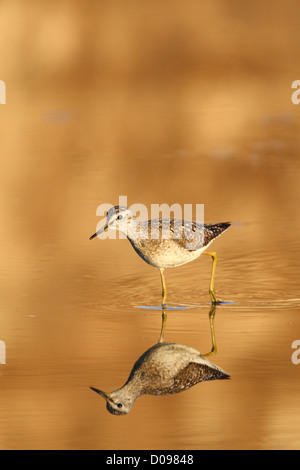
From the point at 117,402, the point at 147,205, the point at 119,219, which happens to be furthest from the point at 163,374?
the point at 147,205

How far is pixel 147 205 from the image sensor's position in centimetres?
1312

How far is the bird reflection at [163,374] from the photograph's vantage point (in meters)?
7.32

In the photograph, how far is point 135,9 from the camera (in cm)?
1994

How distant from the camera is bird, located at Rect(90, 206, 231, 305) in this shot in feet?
32.7

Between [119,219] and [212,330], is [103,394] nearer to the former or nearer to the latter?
[212,330]

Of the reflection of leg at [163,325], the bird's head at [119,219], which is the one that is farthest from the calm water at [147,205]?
the bird's head at [119,219]

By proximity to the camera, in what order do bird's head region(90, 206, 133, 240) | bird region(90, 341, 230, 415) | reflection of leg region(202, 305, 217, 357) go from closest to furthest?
bird region(90, 341, 230, 415) → reflection of leg region(202, 305, 217, 357) → bird's head region(90, 206, 133, 240)

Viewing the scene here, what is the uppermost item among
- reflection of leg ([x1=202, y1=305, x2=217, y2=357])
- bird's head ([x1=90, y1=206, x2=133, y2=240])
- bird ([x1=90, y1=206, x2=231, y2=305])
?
bird's head ([x1=90, y1=206, x2=133, y2=240])

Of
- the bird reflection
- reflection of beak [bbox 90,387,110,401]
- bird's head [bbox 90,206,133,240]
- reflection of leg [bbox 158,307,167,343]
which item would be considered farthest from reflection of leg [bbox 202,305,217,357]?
bird's head [bbox 90,206,133,240]

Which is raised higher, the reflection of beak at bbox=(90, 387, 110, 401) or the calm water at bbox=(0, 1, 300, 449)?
the calm water at bbox=(0, 1, 300, 449)

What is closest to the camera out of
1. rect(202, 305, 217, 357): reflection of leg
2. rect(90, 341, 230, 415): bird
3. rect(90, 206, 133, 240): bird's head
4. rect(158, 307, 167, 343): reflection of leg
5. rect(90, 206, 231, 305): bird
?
rect(90, 341, 230, 415): bird

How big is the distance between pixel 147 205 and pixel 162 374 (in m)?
5.53

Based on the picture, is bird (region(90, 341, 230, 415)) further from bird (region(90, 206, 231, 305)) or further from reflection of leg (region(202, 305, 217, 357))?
bird (region(90, 206, 231, 305))

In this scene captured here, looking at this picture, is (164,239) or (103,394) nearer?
(103,394)
